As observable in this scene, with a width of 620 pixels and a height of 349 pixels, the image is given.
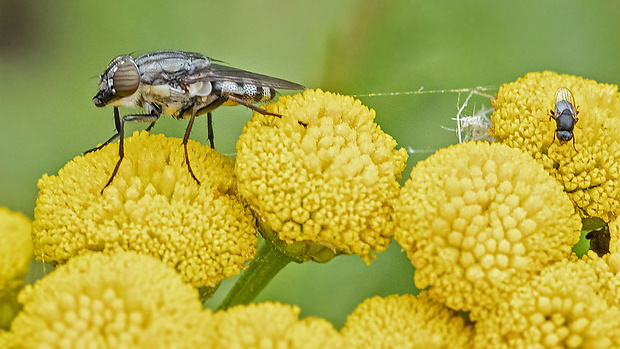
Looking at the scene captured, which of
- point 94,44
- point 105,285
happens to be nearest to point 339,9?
point 94,44

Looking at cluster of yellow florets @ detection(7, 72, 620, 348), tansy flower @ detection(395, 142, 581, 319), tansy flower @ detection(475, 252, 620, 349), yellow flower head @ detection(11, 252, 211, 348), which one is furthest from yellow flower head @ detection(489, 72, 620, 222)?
yellow flower head @ detection(11, 252, 211, 348)

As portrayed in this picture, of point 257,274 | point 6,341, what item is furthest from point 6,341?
point 257,274

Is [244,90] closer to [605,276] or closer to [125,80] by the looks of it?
[125,80]

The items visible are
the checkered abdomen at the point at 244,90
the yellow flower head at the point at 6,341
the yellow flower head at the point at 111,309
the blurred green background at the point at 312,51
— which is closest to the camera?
the yellow flower head at the point at 111,309

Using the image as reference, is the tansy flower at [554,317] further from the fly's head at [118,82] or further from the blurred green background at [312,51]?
the blurred green background at [312,51]

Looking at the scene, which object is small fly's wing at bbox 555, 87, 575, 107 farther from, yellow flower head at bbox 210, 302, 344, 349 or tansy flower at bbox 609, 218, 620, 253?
yellow flower head at bbox 210, 302, 344, 349

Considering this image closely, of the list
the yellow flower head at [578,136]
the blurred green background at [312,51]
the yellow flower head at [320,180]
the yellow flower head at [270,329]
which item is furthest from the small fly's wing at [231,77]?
the blurred green background at [312,51]
